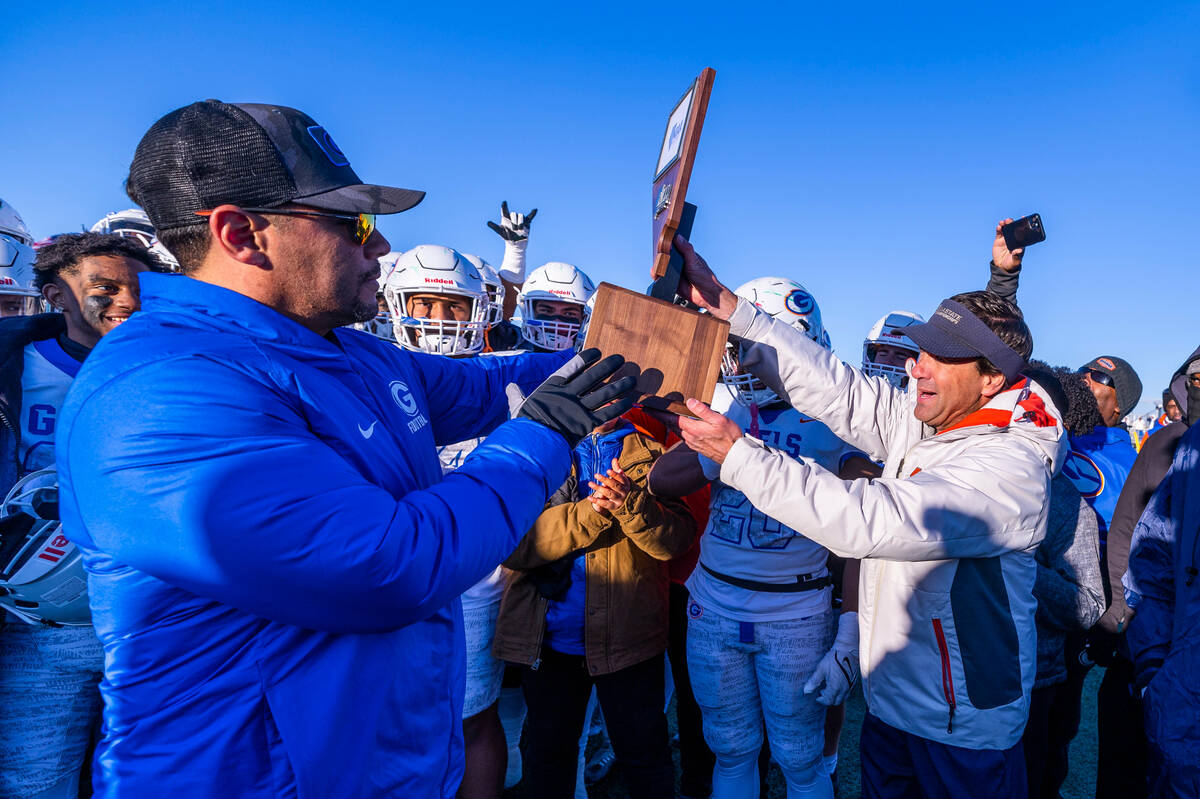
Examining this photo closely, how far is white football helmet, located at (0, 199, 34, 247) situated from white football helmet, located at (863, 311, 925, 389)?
594cm

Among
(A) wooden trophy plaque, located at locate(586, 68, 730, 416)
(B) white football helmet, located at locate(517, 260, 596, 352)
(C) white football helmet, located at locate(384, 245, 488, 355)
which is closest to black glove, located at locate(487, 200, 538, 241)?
(B) white football helmet, located at locate(517, 260, 596, 352)

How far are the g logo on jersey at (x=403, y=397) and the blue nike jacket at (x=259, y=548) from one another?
0.15 m

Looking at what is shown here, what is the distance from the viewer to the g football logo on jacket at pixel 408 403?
1659 mm

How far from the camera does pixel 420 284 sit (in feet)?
12.5

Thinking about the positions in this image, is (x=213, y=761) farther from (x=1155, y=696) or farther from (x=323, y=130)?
(x=1155, y=696)

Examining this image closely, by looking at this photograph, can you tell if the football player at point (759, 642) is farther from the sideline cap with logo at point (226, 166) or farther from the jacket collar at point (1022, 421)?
the sideline cap with logo at point (226, 166)

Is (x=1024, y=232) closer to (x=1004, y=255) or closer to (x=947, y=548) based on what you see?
(x=1004, y=255)

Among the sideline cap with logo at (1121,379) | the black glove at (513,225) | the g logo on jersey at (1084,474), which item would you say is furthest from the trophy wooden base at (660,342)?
the black glove at (513,225)

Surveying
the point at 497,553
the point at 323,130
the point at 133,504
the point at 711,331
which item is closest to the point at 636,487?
the point at 711,331

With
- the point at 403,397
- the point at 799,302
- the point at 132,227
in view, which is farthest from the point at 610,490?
the point at 132,227

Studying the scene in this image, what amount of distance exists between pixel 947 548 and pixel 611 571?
151 centimetres

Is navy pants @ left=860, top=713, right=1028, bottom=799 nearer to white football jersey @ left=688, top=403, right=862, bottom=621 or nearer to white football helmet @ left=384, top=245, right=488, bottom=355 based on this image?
white football jersey @ left=688, top=403, right=862, bottom=621

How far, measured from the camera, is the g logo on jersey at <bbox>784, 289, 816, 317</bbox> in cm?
388

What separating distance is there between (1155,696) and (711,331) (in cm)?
218
